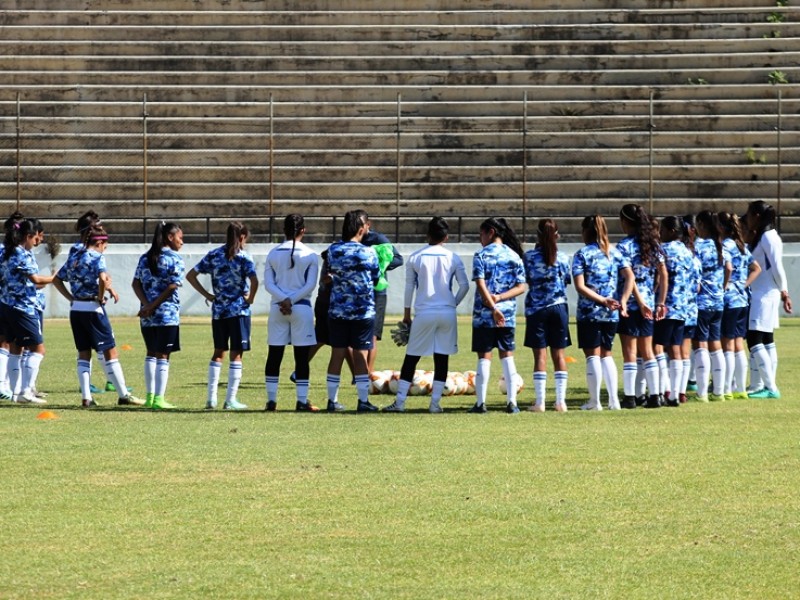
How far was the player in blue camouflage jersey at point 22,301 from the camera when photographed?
49.6 feet

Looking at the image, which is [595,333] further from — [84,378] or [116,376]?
[84,378]

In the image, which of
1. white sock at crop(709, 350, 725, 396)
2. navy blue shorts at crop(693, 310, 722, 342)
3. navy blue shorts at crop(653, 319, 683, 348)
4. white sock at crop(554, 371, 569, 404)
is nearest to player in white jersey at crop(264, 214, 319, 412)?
white sock at crop(554, 371, 569, 404)

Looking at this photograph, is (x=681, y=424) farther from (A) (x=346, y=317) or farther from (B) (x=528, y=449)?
(A) (x=346, y=317)

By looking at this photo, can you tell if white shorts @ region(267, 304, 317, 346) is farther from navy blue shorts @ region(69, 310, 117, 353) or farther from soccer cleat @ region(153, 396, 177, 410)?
navy blue shorts @ region(69, 310, 117, 353)

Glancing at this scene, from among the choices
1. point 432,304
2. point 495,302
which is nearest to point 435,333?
point 432,304

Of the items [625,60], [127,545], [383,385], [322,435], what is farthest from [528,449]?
[625,60]

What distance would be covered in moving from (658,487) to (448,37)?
2953 cm

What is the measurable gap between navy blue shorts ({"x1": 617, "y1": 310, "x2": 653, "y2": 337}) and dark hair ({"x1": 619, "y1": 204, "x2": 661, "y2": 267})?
20.0 inches

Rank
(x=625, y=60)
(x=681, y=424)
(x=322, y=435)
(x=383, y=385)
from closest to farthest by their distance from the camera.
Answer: (x=322, y=435), (x=681, y=424), (x=383, y=385), (x=625, y=60)

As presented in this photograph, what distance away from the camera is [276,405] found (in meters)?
14.6

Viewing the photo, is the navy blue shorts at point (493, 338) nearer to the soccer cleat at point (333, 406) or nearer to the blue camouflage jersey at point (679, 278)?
the soccer cleat at point (333, 406)

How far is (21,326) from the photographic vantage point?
15.2 meters

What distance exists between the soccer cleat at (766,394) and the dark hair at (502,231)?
11.0 ft

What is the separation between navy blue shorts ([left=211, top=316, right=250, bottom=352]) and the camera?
14.2 m
